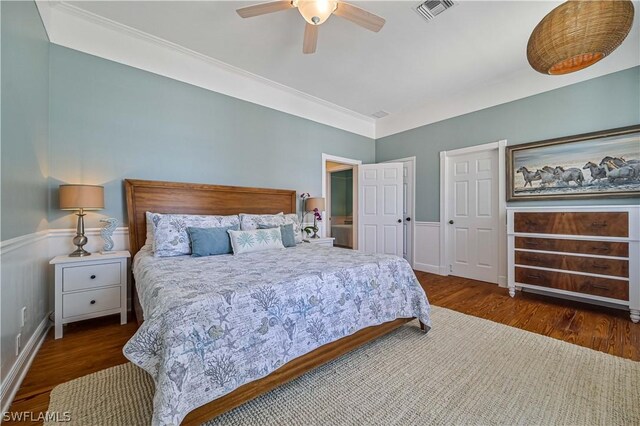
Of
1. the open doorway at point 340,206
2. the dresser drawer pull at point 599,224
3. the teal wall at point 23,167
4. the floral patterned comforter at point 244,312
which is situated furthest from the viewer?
the open doorway at point 340,206

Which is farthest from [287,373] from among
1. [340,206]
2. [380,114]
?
[340,206]

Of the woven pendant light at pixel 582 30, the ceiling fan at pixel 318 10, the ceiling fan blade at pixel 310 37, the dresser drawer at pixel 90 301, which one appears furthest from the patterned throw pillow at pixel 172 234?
the woven pendant light at pixel 582 30

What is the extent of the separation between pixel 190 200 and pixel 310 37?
215cm

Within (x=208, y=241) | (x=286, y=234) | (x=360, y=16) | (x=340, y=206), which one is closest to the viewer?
(x=360, y=16)

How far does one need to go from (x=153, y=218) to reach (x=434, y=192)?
4075 mm

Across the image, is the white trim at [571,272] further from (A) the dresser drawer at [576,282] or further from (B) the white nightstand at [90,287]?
(B) the white nightstand at [90,287]

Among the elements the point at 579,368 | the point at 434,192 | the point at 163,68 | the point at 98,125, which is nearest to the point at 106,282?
the point at 98,125

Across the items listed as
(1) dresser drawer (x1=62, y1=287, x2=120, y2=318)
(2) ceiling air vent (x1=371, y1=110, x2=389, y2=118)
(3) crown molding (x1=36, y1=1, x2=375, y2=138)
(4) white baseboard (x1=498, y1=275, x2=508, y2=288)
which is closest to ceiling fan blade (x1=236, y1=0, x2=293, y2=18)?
(3) crown molding (x1=36, y1=1, x2=375, y2=138)

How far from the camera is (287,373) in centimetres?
149

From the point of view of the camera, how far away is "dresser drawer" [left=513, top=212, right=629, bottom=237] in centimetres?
253

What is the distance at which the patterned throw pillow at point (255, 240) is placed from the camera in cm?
248

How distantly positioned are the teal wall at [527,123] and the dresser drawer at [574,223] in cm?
39

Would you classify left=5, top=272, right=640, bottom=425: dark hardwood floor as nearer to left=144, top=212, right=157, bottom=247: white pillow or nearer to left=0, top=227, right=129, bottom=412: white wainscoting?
left=0, top=227, right=129, bottom=412: white wainscoting

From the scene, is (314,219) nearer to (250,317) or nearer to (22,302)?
(250,317)
